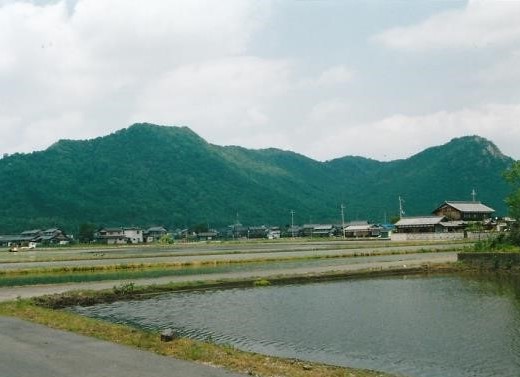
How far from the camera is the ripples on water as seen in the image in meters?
13.8

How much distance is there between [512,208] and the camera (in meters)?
46.9

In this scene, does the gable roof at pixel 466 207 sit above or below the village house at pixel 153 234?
above

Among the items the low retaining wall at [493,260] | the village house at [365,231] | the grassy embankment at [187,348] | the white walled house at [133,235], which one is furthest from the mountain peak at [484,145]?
the grassy embankment at [187,348]

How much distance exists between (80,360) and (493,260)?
106ft

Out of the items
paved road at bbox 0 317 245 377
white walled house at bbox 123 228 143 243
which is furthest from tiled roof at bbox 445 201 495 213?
paved road at bbox 0 317 245 377

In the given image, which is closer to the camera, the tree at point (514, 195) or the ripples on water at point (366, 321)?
the ripples on water at point (366, 321)

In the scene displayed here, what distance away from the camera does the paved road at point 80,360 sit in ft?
36.3

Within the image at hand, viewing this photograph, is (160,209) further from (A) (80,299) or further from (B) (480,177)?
(A) (80,299)

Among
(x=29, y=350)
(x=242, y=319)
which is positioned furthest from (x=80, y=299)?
(x=29, y=350)

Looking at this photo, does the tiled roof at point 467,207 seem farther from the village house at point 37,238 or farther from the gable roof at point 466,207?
the village house at point 37,238

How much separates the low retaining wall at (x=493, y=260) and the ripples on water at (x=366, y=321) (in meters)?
6.85

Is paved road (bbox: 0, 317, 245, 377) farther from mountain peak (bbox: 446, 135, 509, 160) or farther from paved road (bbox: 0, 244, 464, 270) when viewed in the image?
mountain peak (bbox: 446, 135, 509, 160)

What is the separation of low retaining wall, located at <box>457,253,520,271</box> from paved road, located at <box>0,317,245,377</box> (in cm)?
2993

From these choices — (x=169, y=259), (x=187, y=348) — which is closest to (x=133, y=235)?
(x=169, y=259)
